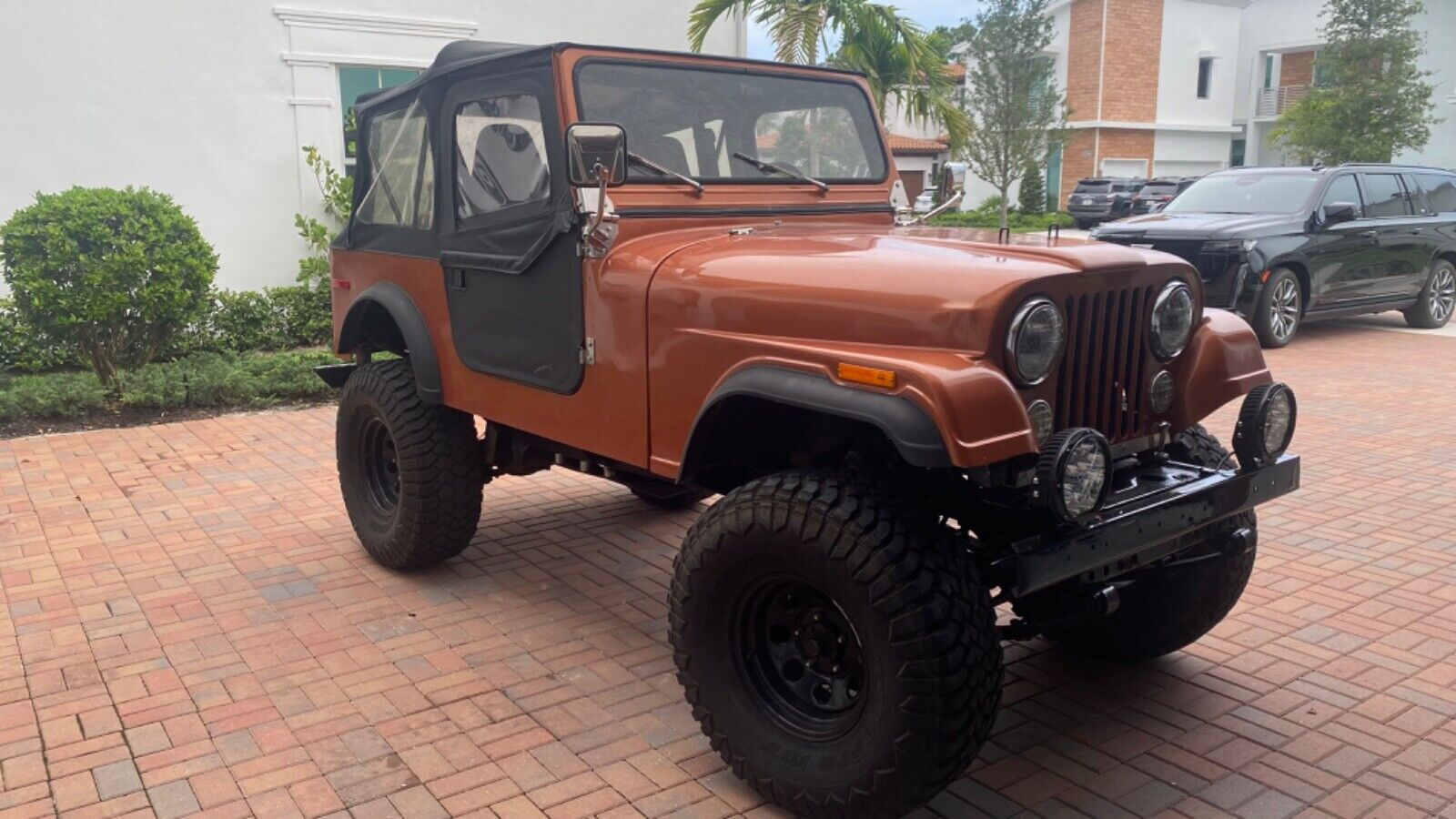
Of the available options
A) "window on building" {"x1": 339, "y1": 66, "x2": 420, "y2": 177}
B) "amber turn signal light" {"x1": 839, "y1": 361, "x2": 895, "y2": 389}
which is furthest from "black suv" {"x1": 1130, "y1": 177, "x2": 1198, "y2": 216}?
"amber turn signal light" {"x1": 839, "y1": 361, "x2": 895, "y2": 389}

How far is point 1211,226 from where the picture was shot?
37.2 ft

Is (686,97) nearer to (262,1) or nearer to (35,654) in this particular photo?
(35,654)

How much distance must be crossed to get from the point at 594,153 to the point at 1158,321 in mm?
1709

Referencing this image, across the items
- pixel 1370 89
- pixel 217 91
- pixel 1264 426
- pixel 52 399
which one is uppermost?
pixel 1370 89

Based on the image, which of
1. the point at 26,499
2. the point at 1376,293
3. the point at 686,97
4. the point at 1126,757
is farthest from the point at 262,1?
the point at 1376,293

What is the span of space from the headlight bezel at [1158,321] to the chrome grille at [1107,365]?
2 cm

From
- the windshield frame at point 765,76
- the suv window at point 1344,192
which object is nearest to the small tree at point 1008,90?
the suv window at point 1344,192

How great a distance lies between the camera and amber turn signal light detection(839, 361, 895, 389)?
2.80 metres

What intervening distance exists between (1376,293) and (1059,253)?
435 inches

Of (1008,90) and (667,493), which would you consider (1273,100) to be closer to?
(1008,90)

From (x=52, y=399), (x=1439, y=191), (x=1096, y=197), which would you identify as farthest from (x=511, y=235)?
(x=1096, y=197)

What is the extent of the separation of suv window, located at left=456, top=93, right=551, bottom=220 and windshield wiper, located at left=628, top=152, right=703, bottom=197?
314 millimetres

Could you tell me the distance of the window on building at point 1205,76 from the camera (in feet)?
122

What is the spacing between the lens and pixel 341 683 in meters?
3.98
